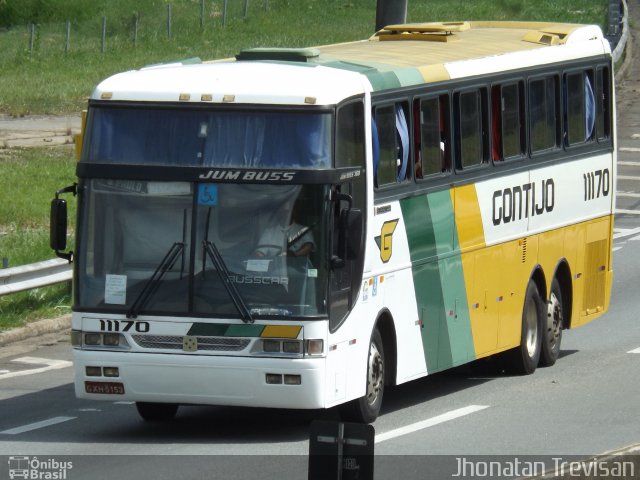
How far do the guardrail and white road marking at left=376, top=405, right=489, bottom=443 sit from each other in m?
6.26

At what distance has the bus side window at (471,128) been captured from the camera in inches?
608

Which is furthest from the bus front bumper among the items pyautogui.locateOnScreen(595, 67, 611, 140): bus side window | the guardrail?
pyautogui.locateOnScreen(595, 67, 611, 140): bus side window

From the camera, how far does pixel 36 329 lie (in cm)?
1914

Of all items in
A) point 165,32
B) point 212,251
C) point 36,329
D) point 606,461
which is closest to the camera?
point 606,461

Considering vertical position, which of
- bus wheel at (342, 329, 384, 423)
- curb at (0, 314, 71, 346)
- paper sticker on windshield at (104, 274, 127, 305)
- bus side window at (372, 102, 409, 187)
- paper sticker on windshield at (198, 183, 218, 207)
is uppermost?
bus side window at (372, 102, 409, 187)

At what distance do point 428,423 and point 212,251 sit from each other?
251 cm

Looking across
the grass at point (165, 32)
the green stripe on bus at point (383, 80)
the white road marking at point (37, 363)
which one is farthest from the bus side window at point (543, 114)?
the grass at point (165, 32)

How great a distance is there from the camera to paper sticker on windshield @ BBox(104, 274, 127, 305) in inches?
505

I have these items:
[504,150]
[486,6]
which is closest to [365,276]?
[504,150]

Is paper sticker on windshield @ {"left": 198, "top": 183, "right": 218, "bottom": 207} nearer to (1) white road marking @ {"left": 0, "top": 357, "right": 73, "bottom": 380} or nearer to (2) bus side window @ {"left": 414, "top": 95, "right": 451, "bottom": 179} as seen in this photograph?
(2) bus side window @ {"left": 414, "top": 95, "right": 451, "bottom": 179}

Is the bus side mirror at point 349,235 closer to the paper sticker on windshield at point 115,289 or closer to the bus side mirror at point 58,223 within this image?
the paper sticker on windshield at point 115,289

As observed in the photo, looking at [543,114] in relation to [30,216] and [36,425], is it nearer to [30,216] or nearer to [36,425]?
[36,425]

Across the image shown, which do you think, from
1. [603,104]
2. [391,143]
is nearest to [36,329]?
[391,143]

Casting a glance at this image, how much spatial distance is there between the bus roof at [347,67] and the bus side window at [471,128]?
23 cm
